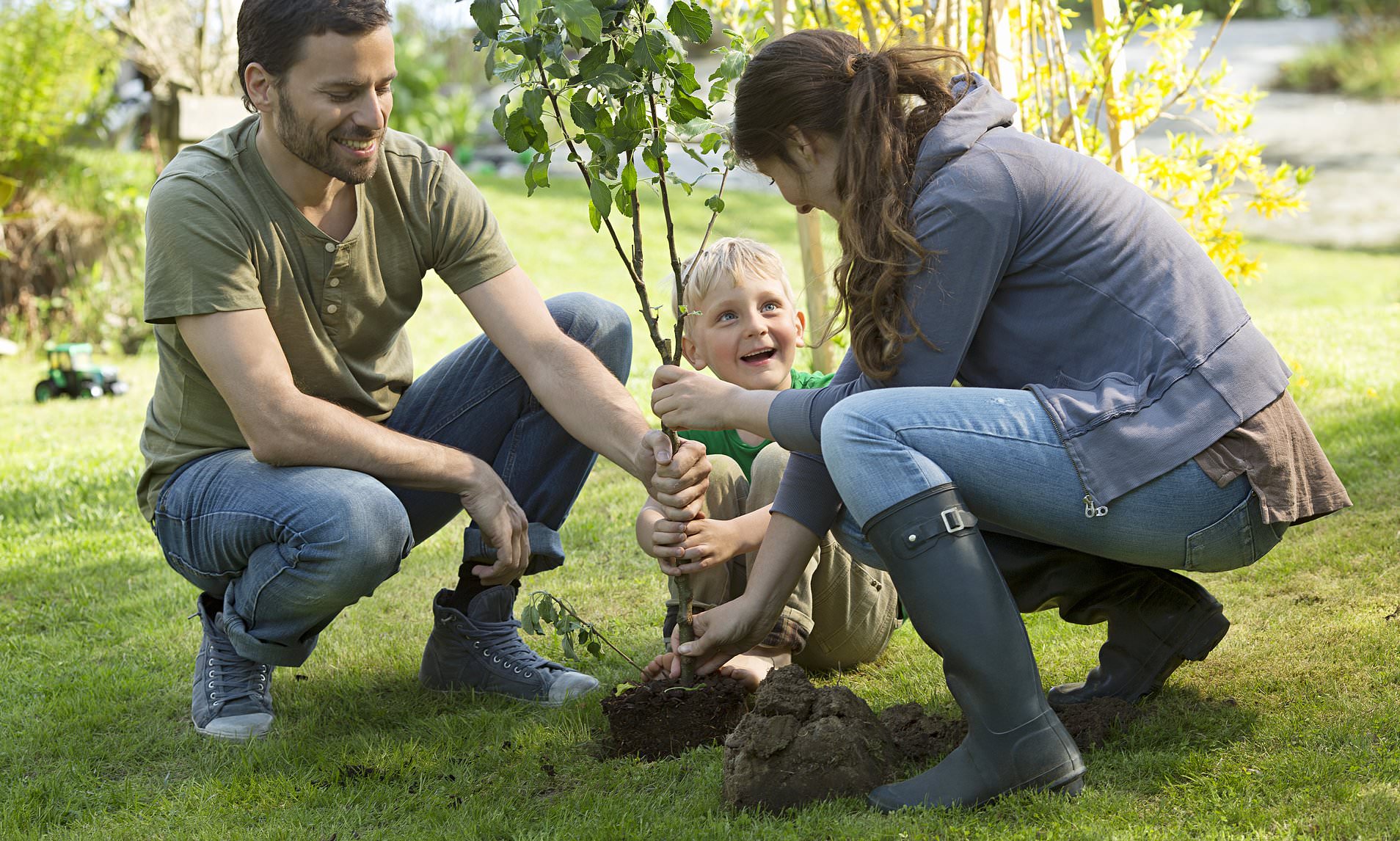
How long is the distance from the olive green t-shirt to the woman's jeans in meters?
1.23

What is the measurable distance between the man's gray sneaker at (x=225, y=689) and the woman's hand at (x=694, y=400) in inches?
45.7

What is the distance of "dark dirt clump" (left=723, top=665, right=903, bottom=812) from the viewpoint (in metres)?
2.12

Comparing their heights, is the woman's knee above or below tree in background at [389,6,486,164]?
above

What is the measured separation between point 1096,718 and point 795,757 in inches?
23.6

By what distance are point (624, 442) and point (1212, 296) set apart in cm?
123

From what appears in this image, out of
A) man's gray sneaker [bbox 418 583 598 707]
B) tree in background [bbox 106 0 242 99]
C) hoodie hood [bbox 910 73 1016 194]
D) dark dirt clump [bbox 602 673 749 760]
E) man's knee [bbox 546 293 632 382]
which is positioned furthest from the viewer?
tree in background [bbox 106 0 242 99]

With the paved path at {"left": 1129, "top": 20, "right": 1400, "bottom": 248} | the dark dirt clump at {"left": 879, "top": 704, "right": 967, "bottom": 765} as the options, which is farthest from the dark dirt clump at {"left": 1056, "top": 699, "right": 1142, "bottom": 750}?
the paved path at {"left": 1129, "top": 20, "right": 1400, "bottom": 248}

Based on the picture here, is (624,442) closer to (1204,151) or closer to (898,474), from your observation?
(898,474)

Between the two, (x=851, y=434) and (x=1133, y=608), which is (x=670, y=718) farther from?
(x=1133, y=608)

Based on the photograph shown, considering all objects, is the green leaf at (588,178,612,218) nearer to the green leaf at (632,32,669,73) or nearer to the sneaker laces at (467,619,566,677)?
the green leaf at (632,32,669,73)

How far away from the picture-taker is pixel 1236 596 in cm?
306

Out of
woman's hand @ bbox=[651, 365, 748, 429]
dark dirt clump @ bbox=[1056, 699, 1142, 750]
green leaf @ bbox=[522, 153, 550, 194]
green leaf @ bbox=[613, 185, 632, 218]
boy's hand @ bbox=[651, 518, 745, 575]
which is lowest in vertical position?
dark dirt clump @ bbox=[1056, 699, 1142, 750]

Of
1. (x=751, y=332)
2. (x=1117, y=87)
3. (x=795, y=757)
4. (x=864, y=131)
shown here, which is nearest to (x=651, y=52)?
(x=864, y=131)

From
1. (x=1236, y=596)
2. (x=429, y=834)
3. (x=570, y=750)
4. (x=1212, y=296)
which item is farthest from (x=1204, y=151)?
(x=429, y=834)
